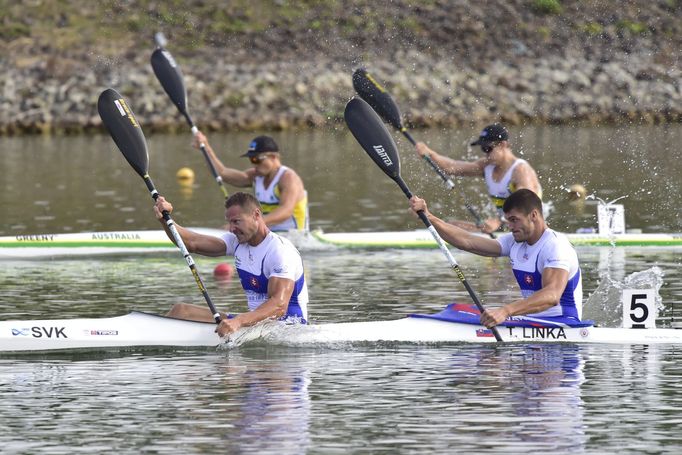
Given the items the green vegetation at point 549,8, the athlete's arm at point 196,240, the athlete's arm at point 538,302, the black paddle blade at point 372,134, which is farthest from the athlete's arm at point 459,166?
the green vegetation at point 549,8

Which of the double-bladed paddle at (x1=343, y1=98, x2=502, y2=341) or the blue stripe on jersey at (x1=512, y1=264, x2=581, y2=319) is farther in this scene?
the double-bladed paddle at (x1=343, y1=98, x2=502, y2=341)

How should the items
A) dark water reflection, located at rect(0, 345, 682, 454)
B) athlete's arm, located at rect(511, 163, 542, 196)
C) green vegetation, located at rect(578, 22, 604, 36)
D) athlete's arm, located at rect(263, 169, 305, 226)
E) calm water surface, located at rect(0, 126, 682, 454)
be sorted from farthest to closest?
green vegetation, located at rect(578, 22, 604, 36)
athlete's arm, located at rect(263, 169, 305, 226)
athlete's arm, located at rect(511, 163, 542, 196)
calm water surface, located at rect(0, 126, 682, 454)
dark water reflection, located at rect(0, 345, 682, 454)

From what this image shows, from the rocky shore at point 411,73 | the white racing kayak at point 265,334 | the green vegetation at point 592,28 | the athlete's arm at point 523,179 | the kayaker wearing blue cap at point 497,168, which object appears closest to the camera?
the white racing kayak at point 265,334

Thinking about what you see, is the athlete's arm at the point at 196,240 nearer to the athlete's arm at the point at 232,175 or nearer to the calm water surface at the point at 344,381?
the calm water surface at the point at 344,381

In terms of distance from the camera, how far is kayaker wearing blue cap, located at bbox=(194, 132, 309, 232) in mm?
Answer: 23656

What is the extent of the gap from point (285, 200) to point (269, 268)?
773 cm

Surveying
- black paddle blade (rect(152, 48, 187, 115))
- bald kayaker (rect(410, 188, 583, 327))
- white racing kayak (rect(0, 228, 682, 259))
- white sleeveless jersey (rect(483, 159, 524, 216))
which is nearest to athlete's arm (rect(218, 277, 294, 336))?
bald kayaker (rect(410, 188, 583, 327))

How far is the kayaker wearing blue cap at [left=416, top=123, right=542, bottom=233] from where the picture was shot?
22.6m

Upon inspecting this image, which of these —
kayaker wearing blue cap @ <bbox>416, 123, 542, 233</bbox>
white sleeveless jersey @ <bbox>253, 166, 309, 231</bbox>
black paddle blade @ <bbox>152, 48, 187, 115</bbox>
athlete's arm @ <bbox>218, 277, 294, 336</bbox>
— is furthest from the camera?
black paddle blade @ <bbox>152, 48, 187, 115</bbox>

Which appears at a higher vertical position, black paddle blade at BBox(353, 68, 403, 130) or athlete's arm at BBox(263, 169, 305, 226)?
black paddle blade at BBox(353, 68, 403, 130)

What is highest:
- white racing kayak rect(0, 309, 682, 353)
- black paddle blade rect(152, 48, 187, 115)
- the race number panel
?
black paddle blade rect(152, 48, 187, 115)

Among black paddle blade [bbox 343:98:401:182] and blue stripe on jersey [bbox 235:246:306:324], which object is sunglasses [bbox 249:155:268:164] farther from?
blue stripe on jersey [bbox 235:246:306:324]

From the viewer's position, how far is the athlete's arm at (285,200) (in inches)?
947

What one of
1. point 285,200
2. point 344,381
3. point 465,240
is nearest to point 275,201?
point 285,200
